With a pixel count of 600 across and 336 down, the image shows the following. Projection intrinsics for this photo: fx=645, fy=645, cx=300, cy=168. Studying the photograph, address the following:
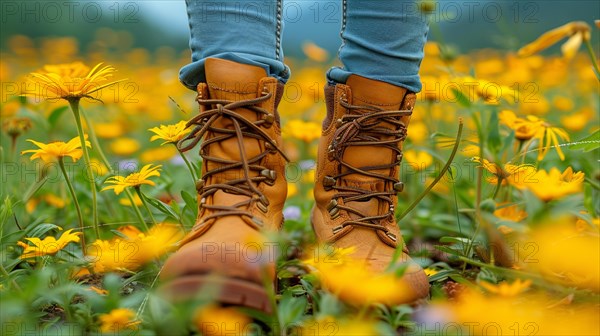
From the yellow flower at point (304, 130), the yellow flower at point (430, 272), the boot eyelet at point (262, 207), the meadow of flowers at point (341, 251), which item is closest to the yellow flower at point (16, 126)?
the meadow of flowers at point (341, 251)

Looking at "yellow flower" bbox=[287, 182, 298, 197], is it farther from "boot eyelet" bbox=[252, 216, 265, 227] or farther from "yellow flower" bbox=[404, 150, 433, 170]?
"boot eyelet" bbox=[252, 216, 265, 227]

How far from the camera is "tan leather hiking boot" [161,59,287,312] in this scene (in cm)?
90

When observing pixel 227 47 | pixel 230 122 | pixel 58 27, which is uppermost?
pixel 227 47

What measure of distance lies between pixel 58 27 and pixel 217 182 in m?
5.02

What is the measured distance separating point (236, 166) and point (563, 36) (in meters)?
0.51

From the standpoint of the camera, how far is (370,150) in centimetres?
109

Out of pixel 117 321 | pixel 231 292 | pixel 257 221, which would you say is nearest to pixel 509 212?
pixel 257 221

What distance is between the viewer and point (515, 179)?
1.03 metres

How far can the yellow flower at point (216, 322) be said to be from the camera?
29.9 inches

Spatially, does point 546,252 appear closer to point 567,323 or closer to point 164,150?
point 567,323

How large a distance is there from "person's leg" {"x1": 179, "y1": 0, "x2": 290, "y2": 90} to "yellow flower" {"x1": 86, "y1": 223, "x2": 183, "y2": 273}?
267 mm

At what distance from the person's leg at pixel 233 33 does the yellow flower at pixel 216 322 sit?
0.41 meters

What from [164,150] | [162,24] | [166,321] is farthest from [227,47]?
[162,24]

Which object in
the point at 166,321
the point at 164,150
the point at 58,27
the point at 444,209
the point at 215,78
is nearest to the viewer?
the point at 166,321
